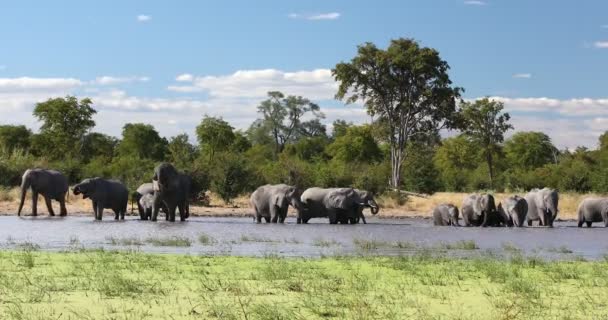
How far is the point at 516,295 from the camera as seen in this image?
12641 millimetres

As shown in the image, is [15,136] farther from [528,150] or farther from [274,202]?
[274,202]

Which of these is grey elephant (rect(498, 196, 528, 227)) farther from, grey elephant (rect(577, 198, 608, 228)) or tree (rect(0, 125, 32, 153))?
tree (rect(0, 125, 32, 153))

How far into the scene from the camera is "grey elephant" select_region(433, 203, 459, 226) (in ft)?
124

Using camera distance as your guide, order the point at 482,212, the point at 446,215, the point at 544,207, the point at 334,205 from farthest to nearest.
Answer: the point at 544,207
the point at 446,215
the point at 334,205
the point at 482,212

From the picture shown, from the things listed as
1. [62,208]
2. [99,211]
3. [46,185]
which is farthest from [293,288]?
[62,208]

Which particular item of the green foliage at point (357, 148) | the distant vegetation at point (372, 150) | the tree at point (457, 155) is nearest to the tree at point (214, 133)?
the distant vegetation at point (372, 150)

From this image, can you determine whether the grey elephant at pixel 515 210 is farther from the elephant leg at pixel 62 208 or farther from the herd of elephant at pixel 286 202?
the elephant leg at pixel 62 208

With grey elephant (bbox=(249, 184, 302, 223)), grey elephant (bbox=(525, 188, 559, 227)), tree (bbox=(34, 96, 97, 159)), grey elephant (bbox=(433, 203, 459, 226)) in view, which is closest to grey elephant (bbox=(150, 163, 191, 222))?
grey elephant (bbox=(249, 184, 302, 223))

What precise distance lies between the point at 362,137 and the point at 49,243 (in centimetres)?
7266

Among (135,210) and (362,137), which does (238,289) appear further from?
(362,137)

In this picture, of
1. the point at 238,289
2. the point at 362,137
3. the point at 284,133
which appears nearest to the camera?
the point at 238,289

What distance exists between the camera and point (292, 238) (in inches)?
1011

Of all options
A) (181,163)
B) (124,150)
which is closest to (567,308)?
(181,163)

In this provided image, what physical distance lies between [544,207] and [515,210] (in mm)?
2211
